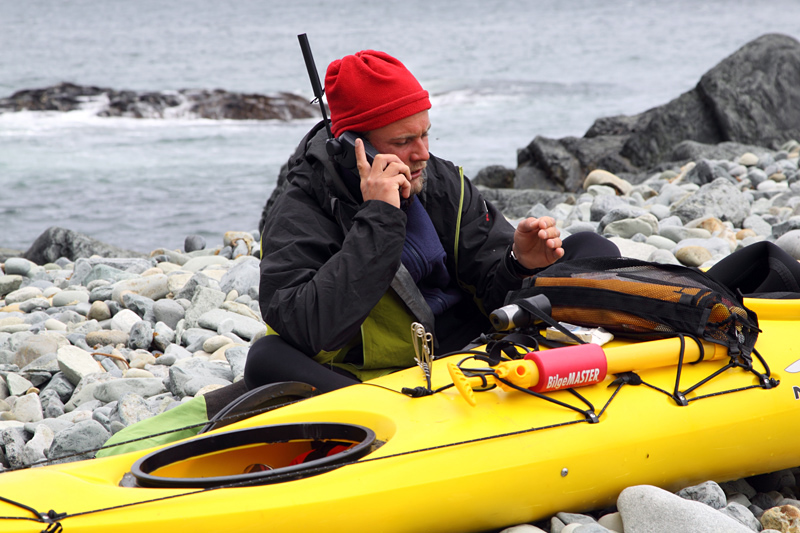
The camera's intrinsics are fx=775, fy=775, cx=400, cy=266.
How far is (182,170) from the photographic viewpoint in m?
14.5

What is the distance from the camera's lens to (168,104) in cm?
2211

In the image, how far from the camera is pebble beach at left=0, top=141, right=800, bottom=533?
6.87 feet

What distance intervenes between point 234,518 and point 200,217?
9.37 meters

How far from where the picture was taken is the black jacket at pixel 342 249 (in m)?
2.26

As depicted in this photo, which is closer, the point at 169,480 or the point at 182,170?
the point at 169,480

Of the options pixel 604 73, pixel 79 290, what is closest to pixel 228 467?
pixel 79 290

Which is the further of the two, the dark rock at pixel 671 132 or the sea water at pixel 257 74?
the sea water at pixel 257 74

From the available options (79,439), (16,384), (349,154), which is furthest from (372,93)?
(16,384)

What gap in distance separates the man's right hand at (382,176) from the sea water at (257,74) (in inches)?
31.5

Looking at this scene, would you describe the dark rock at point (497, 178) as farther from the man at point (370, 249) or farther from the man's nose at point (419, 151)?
the man's nose at point (419, 151)

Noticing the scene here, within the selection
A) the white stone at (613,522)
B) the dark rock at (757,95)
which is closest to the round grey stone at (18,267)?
the white stone at (613,522)

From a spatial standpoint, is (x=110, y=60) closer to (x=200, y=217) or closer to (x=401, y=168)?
(x=200, y=217)

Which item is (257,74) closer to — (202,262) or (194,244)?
(194,244)

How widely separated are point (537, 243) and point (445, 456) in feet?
2.97
